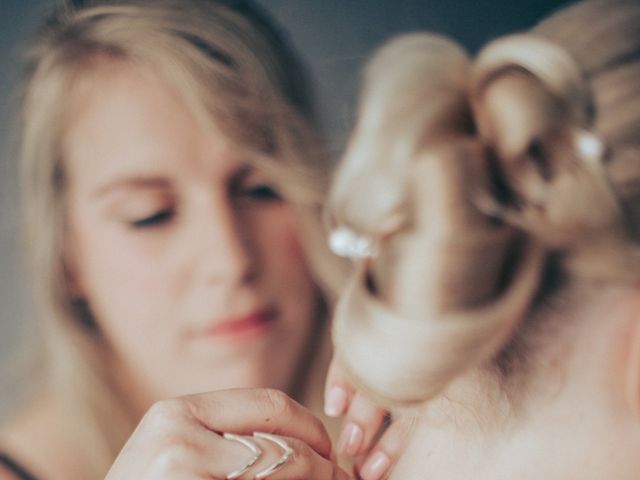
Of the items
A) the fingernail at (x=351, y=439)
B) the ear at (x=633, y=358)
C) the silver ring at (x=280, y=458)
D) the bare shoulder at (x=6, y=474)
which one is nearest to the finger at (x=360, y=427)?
the fingernail at (x=351, y=439)

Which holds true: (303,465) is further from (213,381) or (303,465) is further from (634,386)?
(634,386)

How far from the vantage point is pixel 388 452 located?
1.92 ft

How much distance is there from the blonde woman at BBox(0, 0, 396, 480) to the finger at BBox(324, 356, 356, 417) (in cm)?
5

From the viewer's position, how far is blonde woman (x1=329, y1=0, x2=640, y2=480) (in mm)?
459

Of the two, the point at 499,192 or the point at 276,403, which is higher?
the point at 499,192

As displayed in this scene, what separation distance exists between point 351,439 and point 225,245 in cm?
24

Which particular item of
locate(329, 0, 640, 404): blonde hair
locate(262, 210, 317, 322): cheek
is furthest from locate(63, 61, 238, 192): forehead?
locate(329, 0, 640, 404): blonde hair

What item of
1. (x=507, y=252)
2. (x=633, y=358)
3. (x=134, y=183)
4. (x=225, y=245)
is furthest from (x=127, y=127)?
(x=633, y=358)

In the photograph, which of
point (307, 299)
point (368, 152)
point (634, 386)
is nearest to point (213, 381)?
point (307, 299)

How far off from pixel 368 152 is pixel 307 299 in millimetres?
208

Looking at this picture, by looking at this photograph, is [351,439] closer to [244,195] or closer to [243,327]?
[243,327]

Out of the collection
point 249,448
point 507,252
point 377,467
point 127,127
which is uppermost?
point 127,127

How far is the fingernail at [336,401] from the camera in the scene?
61cm

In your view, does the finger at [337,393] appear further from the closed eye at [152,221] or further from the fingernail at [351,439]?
the closed eye at [152,221]
